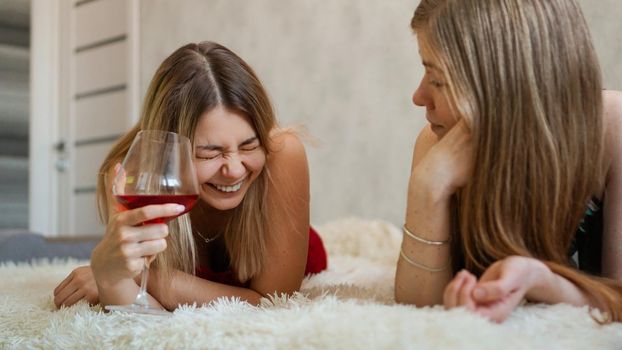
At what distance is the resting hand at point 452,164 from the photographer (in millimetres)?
1087

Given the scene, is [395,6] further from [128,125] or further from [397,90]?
[128,125]

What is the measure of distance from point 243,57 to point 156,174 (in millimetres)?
2412

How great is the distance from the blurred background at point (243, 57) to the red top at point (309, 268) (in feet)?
1.13

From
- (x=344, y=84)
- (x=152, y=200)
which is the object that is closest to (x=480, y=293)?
(x=152, y=200)

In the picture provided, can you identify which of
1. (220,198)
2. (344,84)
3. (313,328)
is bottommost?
(313,328)

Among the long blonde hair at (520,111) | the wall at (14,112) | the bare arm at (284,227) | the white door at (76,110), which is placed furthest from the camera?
the wall at (14,112)

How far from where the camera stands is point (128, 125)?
4055 mm

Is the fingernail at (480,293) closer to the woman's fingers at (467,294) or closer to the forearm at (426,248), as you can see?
the woman's fingers at (467,294)

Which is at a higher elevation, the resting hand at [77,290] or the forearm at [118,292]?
the forearm at [118,292]

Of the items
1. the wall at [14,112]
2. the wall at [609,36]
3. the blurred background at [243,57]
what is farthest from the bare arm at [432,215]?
the wall at [14,112]

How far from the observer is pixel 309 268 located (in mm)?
1919

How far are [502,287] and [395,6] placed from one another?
204cm

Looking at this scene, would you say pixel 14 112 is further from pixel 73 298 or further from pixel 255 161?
pixel 255 161

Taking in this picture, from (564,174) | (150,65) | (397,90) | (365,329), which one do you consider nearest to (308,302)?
(365,329)
